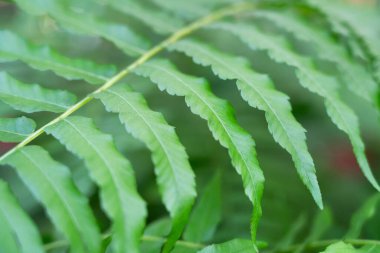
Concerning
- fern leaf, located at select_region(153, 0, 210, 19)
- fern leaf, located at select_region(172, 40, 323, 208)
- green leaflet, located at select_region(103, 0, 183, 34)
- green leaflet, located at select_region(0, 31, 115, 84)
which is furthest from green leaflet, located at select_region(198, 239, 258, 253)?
fern leaf, located at select_region(153, 0, 210, 19)

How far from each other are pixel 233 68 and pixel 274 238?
60 centimetres

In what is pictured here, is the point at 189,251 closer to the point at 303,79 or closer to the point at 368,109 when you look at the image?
the point at 303,79

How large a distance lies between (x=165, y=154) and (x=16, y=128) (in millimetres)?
207

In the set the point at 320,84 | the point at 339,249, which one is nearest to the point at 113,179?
the point at 339,249

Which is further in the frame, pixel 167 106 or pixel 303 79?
pixel 167 106

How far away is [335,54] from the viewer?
3.40 ft

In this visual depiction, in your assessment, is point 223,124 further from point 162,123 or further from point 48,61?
point 48,61

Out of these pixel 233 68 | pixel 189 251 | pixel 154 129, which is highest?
pixel 233 68

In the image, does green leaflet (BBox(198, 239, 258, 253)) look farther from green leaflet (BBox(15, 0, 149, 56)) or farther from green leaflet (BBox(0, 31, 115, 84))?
green leaflet (BBox(15, 0, 149, 56))

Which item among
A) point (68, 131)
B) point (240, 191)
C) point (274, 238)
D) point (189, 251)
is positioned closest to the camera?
point (68, 131)

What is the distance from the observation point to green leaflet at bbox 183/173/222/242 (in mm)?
905

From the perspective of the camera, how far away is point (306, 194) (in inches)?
60.4

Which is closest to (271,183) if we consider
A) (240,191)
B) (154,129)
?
(240,191)

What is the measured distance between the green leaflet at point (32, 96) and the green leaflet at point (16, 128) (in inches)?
2.1
